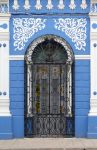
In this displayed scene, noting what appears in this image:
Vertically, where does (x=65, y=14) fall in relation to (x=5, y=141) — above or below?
above

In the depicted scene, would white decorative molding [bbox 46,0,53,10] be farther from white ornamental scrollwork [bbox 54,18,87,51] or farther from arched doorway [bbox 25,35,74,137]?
arched doorway [bbox 25,35,74,137]

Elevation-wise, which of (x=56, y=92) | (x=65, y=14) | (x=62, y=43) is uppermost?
(x=65, y=14)

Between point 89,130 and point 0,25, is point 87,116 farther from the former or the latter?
point 0,25

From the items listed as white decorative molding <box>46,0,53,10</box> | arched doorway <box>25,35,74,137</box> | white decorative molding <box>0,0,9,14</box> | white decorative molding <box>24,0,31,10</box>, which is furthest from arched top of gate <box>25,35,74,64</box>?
white decorative molding <box>0,0,9,14</box>

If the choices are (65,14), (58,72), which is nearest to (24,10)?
(65,14)

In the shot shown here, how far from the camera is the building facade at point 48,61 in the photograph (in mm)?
13297

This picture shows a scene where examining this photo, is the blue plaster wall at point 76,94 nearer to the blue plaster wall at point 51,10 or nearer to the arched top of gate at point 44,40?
the arched top of gate at point 44,40

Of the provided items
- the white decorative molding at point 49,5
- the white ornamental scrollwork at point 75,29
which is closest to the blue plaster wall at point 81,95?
the white ornamental scrollwork at point 75,29

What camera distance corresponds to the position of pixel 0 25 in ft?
43.6

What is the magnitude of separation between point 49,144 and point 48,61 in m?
2.60

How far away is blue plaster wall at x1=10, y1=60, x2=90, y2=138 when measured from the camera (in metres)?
13.3

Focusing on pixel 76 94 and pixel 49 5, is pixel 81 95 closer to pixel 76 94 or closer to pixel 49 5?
pixel 76 94

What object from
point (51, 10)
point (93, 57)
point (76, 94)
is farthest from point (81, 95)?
point (51, 10)

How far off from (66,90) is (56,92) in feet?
1.06
